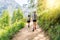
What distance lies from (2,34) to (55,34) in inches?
114

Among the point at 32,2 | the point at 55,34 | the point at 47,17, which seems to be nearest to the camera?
the point at 55,34

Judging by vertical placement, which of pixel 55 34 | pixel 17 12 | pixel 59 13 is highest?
pixel 59 13

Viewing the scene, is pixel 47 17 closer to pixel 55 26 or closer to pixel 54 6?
pixel 54 6

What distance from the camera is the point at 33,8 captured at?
8570 millimetres

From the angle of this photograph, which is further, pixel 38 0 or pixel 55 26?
pixel 38 0

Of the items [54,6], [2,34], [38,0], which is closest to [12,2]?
[38,0]

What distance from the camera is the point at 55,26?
5.48m

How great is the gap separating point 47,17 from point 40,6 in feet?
6.39

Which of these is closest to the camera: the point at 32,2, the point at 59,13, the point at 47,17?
the point at 59,13

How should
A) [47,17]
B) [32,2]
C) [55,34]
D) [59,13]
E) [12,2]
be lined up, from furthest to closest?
[12,2] → [32,2] → [47,17] → [59,13] → [55,34]

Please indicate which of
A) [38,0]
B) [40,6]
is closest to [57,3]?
[40,6]

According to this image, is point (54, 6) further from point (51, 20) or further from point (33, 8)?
point (33, 8)

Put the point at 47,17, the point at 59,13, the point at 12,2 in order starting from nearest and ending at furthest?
the point at 59,13
the point at 47,17
the point at 12,2

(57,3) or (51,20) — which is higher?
(57,3)
